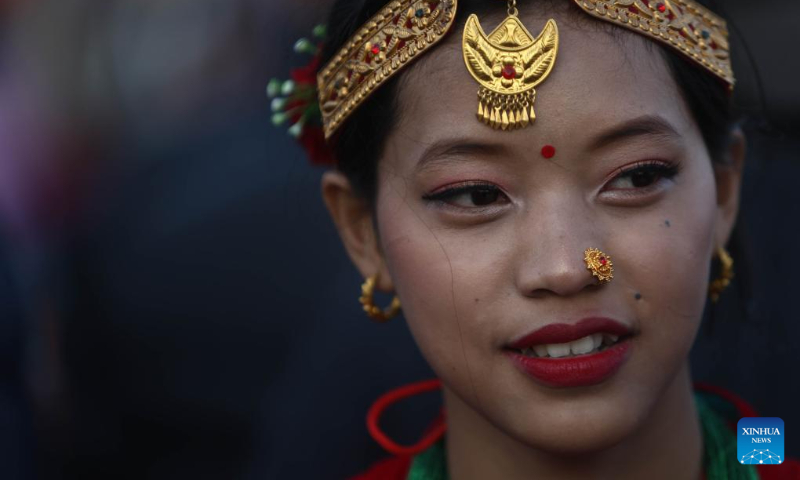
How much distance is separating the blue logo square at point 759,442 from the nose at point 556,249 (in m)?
0.59

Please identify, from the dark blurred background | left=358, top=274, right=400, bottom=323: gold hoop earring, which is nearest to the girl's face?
left=358, top=274, right=400, bottom=323: gold hoop earring

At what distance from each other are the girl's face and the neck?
5.7 inches

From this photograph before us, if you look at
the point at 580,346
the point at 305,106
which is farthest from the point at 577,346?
the point at 305,106

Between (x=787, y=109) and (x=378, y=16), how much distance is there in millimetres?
1938

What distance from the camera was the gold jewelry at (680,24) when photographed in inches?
72.2

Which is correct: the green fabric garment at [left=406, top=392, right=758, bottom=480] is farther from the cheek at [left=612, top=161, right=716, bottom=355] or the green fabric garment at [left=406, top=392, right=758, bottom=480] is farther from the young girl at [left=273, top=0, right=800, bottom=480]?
the cheek at [left=612, top=161, right=716, bottom=355]

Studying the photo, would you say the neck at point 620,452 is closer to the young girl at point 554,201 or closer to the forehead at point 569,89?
the young girl at point 554,201

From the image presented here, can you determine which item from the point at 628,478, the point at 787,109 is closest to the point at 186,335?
the point at 628,478

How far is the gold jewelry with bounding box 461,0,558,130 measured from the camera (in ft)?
5.78

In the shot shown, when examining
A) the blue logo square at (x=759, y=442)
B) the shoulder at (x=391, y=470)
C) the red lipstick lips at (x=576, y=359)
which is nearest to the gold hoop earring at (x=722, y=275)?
the blue logo square at (x=759, y=442)

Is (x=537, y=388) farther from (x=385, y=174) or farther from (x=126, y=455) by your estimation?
(x=126, y=455)

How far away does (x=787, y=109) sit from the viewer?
11.1 feet

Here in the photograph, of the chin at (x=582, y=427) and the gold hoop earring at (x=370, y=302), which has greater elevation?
the gold hoop earring at (x=370, y=302)

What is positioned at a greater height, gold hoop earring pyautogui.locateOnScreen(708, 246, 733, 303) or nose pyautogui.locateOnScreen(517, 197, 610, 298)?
nose pyautogui.locateOnScreen(517, 197, 610, 298)
